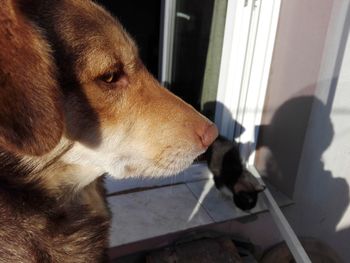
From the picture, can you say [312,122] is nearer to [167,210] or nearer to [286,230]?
[286,230]

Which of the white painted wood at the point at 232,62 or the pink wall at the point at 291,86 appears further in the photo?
the white painted wood at the point at 232,62

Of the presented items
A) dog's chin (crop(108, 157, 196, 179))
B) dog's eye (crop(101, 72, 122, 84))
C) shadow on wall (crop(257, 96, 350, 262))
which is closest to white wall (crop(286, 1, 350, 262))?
shadow on wall (crop(257, 96, 350, 262))

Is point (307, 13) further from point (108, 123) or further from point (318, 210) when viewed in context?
point (108, 123)

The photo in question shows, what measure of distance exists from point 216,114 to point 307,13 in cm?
80

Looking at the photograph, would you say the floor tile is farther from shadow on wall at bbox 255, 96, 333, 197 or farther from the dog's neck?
the dog's neck

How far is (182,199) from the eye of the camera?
2.21 m

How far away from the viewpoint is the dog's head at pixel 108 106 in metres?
1.02

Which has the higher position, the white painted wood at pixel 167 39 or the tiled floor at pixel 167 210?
the white painted wood at pixel 167 39

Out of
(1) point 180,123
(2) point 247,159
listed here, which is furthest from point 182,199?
(1) point 180,123

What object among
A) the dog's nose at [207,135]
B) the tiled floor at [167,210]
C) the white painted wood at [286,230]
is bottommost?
the tiled floor at [167,210]

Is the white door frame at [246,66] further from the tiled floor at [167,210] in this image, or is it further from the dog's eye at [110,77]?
the dog's eye at [110,77]

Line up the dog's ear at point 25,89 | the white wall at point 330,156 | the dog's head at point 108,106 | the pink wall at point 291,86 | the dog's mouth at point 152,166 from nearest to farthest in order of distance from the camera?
the dog's ear at point 25,89, the dog's head at point 108,106, the dog's mouth at point 152,166, the white wall at point 330,156, the pink wall at point 291,86

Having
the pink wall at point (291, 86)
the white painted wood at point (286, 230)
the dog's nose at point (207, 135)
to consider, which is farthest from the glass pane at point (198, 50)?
the dog's nose at point (207, 135)

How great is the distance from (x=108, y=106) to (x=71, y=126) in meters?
0.12
